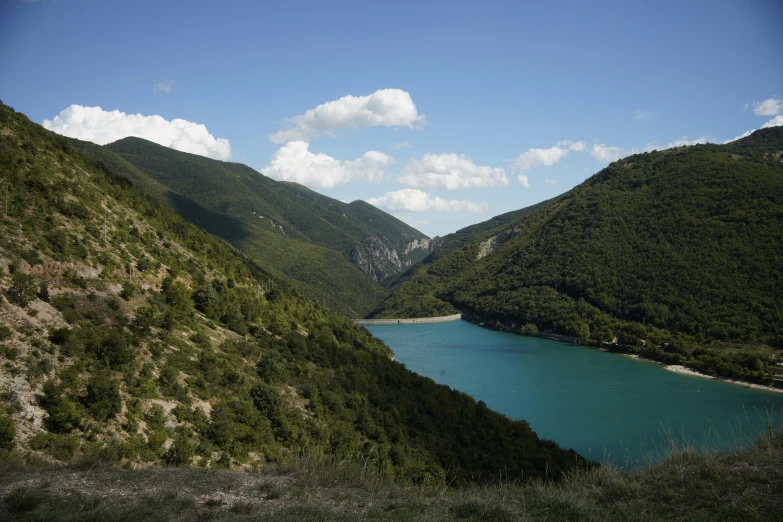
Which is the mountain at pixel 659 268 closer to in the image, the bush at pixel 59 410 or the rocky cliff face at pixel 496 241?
the rocky cliff face at pixel 496 241

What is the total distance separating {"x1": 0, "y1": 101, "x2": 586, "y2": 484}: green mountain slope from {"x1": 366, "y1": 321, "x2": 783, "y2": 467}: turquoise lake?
861 centimetres

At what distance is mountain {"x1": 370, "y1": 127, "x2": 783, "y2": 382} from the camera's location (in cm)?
5453

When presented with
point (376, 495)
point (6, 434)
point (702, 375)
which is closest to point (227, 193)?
point (702, 375)

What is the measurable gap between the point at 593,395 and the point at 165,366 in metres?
38.1

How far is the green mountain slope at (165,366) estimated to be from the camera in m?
Result: 9.37

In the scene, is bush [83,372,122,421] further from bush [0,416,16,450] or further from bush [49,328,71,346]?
bush [0,416,16,450]

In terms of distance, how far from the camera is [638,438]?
30391 mm

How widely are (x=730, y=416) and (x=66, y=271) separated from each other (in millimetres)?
41535

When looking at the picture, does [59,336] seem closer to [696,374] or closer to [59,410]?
[59,410]

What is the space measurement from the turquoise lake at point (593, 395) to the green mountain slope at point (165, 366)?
861 centimetres

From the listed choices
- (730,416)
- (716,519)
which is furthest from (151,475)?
(730,416)

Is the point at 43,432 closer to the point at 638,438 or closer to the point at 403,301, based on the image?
the point at 638,438

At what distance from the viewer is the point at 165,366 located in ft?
39.8

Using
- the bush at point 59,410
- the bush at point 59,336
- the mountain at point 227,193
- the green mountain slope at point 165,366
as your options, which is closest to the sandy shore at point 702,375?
the green mountain slope at point 165,366
